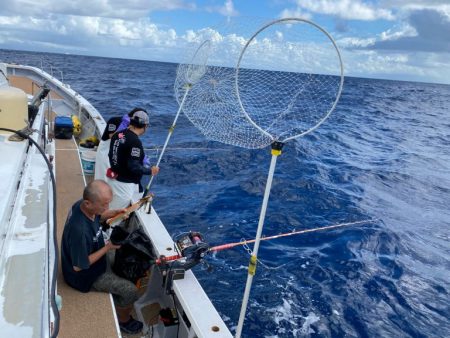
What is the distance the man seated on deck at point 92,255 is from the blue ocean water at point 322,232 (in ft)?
6.06

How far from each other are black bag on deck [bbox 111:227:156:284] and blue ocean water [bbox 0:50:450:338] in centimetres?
184

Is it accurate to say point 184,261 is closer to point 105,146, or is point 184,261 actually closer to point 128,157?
point 128,157

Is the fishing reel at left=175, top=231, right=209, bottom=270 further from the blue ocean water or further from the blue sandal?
the blue ocean water

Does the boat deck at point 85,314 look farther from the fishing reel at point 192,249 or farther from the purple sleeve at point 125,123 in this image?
the purple sleeve at point 125,123

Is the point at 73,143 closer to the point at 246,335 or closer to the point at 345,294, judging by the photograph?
the point at 246,335

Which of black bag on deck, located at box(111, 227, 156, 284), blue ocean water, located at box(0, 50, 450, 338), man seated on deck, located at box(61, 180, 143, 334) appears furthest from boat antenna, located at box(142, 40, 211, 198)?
blue ocean water, located at box(0, 50, 450, 338)

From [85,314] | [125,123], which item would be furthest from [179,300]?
[125,123]

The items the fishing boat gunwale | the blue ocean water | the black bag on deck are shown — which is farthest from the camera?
the blue ocean water

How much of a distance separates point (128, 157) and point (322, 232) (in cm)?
463

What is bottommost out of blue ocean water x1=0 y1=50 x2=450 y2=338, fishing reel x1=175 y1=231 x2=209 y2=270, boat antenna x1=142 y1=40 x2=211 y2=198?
blue ocean water x1=0 y1=50 x2=450 y2=338

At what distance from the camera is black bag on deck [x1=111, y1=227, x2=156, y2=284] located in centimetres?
386

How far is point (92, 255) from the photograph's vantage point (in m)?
3.48

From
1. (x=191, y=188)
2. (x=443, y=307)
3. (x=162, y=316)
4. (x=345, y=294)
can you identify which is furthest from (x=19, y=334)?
(x=191, y=188)

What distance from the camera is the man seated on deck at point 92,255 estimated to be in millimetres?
3279
